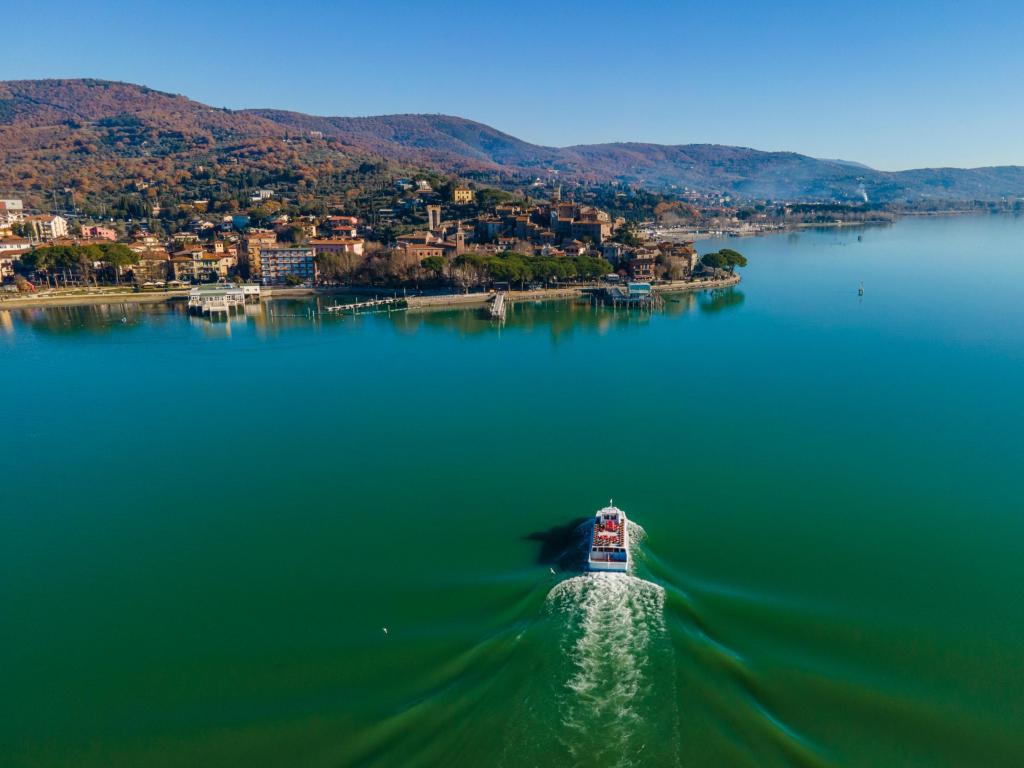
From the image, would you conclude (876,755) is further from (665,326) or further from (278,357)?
(665,326)

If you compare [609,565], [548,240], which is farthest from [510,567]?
[548,240]

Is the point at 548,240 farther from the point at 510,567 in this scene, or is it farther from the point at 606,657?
the point at 606,657

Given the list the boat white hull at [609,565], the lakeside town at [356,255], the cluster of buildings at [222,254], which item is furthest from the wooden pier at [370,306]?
the boat white hull at [609,565]

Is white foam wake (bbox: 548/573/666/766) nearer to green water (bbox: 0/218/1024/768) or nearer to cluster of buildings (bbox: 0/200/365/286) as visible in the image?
green water (bbox: 0/218/1024/768)

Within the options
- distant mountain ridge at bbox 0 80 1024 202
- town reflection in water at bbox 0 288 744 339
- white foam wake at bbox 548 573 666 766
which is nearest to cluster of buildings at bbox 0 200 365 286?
town reflection in water at bbox 0 288 744 339

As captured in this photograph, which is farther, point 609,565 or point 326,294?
point 326,294

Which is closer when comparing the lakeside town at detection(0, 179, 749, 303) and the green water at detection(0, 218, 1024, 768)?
the green water at detection(0, 218, 1024, 768)
